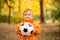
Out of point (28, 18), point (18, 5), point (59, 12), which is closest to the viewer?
A: point (28, 18)

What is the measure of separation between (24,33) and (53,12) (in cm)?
1081

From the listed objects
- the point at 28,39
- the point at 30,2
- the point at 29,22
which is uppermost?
the point at 30,2

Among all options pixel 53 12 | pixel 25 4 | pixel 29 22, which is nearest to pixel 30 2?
pixel 25 4

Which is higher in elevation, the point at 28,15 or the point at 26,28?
the point at 28,15

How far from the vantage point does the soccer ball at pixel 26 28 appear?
599 centimetres

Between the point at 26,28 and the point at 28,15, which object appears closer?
the point at 28,15

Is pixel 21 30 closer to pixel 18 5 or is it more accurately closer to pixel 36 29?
pixel 36 29

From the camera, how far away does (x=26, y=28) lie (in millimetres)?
6039

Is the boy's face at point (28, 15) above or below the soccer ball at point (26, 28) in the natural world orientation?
above

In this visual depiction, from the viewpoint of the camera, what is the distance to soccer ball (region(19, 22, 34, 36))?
5.99 metres

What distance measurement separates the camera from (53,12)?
54.5ft

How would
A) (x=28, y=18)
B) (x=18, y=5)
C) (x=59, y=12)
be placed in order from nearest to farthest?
1. (x=28, y=18)
2. (x=59, y=12)
3. (x=18, y=5)

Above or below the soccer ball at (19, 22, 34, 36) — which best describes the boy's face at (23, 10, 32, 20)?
above

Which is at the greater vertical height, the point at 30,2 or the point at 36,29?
the point at 30,2
